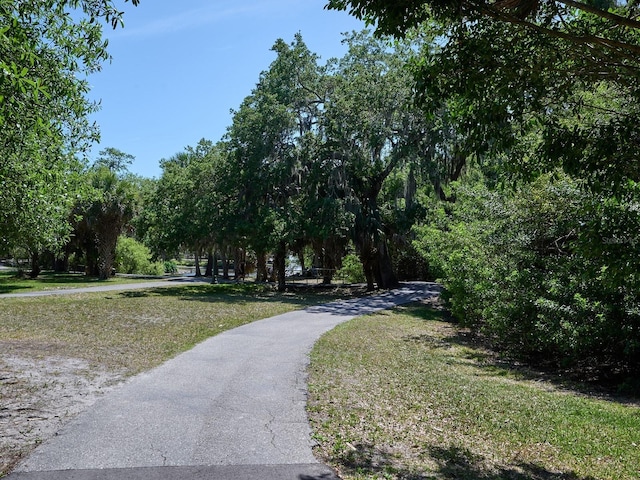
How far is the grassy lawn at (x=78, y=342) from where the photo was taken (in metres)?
6.41

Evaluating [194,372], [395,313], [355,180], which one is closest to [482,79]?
[194,372]

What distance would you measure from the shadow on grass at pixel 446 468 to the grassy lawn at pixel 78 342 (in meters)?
3.27

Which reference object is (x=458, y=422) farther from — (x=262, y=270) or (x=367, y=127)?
(x=262, y=270)

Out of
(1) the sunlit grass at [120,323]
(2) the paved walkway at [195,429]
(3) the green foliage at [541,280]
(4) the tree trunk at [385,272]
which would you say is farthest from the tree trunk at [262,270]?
(2) the paved walkway at [195,429]

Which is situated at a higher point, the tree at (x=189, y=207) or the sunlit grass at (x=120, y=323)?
→ the tree at (x=189, y=207)

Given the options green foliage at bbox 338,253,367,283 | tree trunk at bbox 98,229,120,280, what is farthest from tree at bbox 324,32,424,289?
tree trunk at bbox 98,229,120,280

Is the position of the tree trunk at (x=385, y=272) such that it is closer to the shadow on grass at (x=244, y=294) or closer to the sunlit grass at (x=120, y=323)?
the shadow on grass at (x=244, y=294)

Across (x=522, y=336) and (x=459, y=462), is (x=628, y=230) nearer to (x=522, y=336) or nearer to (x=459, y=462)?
(x=459, y=462)

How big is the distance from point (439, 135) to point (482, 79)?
1973 centimetres

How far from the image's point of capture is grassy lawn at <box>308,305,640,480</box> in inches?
212

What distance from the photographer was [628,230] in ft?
17.3

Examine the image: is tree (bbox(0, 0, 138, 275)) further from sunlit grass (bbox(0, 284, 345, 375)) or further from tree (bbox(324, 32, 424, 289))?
tree (bbox(324, 32, 424, 289))

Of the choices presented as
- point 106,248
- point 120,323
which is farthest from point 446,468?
point 106,248

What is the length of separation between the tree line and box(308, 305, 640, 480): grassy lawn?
78.2 inches
